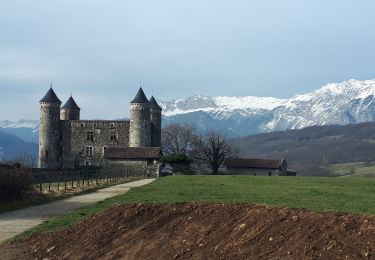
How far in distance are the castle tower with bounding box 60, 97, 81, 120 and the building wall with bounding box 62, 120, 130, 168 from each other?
7521mm

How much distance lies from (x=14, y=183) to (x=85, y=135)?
81794 mm

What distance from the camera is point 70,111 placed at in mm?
123500

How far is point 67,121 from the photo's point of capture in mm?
115812

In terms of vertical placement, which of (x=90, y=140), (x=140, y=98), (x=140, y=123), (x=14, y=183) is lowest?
(x=14, y=183)

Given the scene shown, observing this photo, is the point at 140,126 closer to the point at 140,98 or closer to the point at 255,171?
the point at 140,98

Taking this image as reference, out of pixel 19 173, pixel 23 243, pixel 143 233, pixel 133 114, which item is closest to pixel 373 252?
pixel 143 233

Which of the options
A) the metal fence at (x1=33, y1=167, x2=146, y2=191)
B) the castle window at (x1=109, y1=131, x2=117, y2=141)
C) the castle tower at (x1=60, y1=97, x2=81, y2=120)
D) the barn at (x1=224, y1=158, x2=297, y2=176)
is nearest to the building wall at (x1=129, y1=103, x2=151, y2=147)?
the castle window at (x1=109, y1=131, x2=117, y2=141)

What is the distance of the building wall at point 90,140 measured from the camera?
114m

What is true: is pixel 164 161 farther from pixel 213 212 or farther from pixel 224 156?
pixel 213 212

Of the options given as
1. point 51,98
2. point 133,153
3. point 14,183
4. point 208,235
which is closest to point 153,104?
point 51,98

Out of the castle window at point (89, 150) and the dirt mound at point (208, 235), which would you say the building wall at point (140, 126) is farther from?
the dirt mound at point (208, 235)

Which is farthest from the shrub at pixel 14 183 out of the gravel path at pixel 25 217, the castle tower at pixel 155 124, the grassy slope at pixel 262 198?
the castle tower at pixel 155 124

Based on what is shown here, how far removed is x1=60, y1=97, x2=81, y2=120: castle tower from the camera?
122875 mm

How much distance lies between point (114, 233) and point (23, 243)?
3.43 meters
